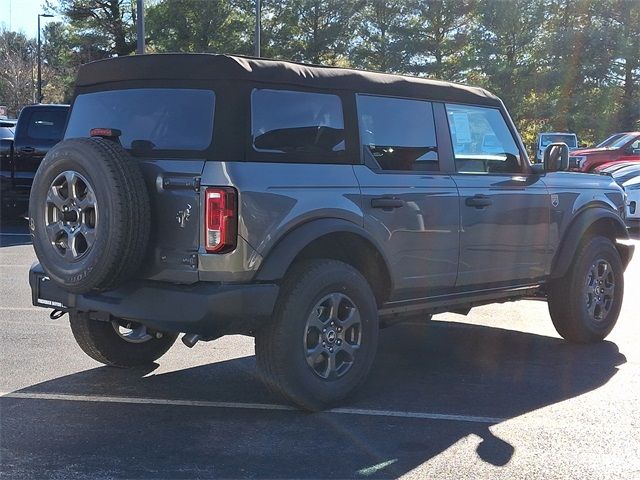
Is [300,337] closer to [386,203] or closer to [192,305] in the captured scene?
[192,305]

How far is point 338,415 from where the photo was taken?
4.77 metres

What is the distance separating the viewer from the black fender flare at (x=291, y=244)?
174 inches

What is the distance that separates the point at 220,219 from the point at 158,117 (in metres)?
0.82

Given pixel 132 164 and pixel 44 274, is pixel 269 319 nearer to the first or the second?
pixel 132 164

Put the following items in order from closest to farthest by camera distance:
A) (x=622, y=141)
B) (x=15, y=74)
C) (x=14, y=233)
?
(x=14, y=233)
(x=622, y=141)
(x=15, y=74)

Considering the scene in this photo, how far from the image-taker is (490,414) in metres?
4.80

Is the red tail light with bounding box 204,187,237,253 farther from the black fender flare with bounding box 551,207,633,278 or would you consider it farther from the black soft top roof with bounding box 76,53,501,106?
the black fender flare with bounding box 551,207,633,278

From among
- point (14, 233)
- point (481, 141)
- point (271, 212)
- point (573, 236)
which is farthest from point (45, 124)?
point (271, 212)

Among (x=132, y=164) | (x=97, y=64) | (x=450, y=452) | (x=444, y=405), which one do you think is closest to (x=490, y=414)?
(x=444, y=405)

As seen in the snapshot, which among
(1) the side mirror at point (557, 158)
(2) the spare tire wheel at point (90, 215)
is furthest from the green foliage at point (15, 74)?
(2) the spare tire wheel at point (90, 215)

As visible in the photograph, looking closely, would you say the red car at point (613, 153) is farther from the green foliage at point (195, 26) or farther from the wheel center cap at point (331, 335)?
the green foliage at point (195, 26)

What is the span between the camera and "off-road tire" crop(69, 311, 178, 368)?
17.8ft

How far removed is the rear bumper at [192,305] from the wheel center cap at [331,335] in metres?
0.52

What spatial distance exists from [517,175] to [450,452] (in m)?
2.65
